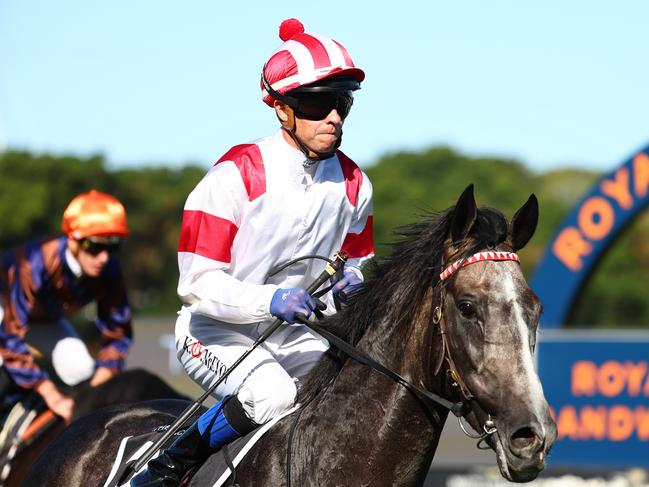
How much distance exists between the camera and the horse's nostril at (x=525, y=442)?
2680mm

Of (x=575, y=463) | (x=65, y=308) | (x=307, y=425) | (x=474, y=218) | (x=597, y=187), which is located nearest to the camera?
(x=474, y=218)

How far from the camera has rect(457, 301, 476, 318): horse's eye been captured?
2.86 meters

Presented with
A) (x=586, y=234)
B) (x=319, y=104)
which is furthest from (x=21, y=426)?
(x=586, y=234)

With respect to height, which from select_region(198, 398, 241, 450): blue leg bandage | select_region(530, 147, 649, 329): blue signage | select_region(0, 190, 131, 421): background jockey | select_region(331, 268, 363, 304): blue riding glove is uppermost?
select_region(331, 268, 363, 304): blue riding glove

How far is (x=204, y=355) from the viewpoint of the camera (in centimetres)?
357

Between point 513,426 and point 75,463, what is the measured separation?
2.12m

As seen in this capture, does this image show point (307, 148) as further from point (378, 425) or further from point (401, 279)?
point (378, 425)

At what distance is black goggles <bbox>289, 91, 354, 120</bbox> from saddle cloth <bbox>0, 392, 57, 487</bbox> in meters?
2.96

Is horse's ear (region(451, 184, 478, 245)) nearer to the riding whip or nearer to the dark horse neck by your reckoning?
the dark horse neck

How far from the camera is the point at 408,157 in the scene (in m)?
43.8

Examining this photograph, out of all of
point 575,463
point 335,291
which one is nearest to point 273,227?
point 335,291

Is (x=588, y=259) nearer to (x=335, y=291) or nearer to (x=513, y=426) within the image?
(x=335, y=291)

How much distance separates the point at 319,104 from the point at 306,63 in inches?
5.5

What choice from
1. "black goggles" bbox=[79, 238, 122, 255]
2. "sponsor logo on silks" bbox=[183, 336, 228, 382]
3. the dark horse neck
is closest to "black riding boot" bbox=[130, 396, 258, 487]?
"sponsor logo on silks" bbox=[183, 336, 228, 382]
